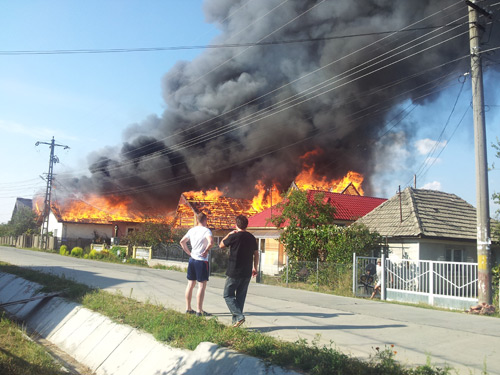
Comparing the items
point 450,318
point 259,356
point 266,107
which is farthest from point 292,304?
point 266,107

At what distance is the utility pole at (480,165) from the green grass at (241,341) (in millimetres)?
6317

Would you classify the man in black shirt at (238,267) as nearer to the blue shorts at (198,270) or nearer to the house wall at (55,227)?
the blue shorts at (198,270)

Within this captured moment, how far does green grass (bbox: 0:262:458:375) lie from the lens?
159 inches

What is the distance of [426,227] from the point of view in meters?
14.9

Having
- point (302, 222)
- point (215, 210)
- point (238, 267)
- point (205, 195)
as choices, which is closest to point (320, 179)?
point (215, 210)

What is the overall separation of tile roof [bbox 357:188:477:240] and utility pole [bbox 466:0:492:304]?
159 inches

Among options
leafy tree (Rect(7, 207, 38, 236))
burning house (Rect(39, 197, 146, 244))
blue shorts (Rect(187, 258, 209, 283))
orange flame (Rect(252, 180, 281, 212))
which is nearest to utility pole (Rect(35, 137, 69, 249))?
Answer: burning house (Rect(39, 197, 146, 244))

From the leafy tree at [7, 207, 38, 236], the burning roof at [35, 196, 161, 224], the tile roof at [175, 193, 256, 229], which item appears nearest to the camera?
the tile roof at [175, 193, 256, 229]

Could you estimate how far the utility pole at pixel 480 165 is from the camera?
1014 centimetres

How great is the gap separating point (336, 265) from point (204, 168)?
74.2ft

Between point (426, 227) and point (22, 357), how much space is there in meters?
12.5

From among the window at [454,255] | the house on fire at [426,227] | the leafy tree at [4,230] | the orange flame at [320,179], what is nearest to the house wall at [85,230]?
the leafy tree at [4,230]

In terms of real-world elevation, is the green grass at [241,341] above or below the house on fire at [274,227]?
below

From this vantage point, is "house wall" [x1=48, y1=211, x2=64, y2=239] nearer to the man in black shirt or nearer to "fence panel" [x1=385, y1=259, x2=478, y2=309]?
"fence panel" [x1=385, y1=259, x2=478, y2=309]
